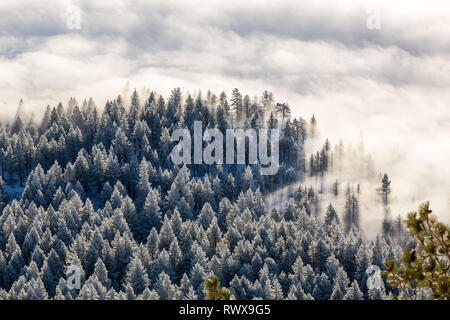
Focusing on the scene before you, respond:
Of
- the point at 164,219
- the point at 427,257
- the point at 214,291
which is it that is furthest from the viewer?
the point at 164,219

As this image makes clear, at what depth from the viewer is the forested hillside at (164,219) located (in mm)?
80875

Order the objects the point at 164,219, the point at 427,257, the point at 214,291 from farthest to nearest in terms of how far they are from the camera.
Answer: the point at 164,219 → the point at 427,257 → the point at 214,291

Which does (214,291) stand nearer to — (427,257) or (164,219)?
(427,257)

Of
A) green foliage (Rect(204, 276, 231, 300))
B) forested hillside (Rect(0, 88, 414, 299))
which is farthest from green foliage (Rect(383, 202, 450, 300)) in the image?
forested hillside (Rect(0, 88, 414, 299))

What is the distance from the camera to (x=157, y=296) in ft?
217

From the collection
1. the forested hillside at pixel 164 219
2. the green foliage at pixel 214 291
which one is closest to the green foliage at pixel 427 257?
the green foliage at pixel 214 291

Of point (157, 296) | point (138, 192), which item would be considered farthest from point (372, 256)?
point (138, 192)

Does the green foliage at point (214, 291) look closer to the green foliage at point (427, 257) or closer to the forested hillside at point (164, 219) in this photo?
the green foliage at point (427, 257)

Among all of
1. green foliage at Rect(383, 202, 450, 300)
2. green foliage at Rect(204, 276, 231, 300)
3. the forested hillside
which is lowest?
the forested hillside

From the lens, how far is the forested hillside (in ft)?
265

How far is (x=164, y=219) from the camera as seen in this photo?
346ft

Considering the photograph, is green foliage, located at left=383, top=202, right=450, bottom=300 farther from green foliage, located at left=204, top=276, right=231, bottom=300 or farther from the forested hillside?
Answer: the forested hillside

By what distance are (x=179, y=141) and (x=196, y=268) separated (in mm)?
92338

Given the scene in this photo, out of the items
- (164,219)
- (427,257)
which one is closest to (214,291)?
(427,257)
